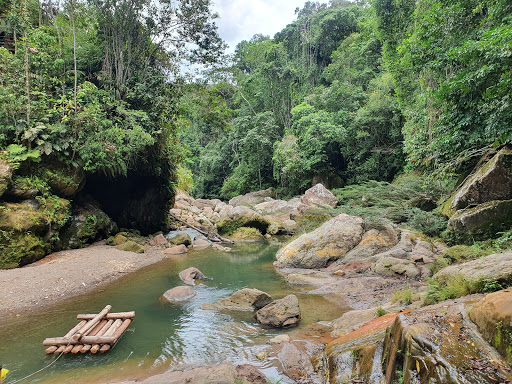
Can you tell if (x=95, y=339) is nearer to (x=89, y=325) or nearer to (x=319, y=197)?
(x=89, y=325)

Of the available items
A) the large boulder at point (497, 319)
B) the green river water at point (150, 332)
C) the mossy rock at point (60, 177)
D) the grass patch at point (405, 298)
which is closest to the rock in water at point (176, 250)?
the green river water at point (150, 332)

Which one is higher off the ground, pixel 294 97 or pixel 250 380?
pixel 294 97

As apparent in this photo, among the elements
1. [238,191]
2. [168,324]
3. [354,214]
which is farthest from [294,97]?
[168,324]

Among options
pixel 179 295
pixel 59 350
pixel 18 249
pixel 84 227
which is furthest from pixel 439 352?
pixel 84 227

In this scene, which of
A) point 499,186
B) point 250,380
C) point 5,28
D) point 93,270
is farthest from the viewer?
point 5,28

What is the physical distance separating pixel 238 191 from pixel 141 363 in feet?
103

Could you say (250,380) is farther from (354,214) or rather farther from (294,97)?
(294,97)

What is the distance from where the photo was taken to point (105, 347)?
5.65m

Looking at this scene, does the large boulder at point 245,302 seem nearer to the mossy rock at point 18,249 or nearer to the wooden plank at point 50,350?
the wooden plank at point 50,350

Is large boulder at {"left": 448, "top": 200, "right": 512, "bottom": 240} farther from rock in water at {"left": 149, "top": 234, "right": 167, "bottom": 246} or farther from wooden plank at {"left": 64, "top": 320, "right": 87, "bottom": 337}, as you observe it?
rock in water at {"left": 149, "top": 234, "right": 167, "bottom": 246}

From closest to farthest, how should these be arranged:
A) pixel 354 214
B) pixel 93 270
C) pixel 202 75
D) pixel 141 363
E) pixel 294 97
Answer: pixel 141 363, pixel 93 270, pixel 354 214, pixel 202 75, pixel 294 97

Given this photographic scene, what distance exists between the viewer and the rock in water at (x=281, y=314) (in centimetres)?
666

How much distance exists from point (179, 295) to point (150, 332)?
83.3 inches

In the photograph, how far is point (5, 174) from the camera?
9.73m
